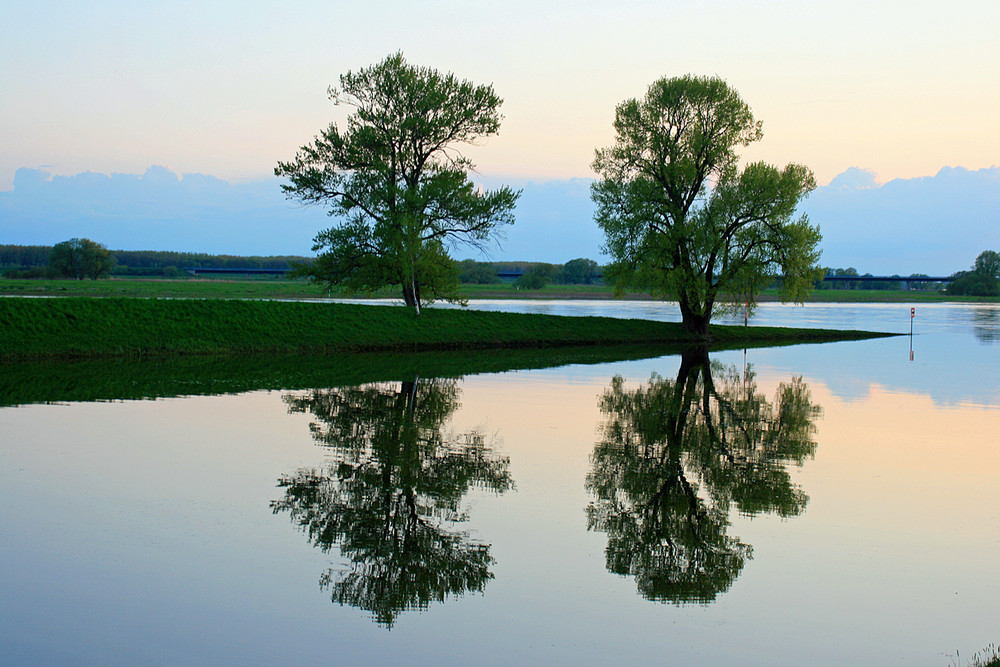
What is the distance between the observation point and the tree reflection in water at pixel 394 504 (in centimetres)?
841

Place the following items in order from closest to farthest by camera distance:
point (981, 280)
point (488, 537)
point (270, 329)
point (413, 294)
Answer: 1. point (488, 537)
2. point (270, 329)
3. point (413, 294)
4. point (981, 280)

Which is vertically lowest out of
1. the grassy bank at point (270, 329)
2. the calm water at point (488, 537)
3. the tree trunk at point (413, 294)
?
the calm water at point (488, 537)

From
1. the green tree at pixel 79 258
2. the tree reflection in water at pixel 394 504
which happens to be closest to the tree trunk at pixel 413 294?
the tree reflection in water at pixel 394 504

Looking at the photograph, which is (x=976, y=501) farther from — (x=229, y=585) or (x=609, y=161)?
(x=609, y=161)

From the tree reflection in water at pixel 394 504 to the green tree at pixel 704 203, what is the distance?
31.8m

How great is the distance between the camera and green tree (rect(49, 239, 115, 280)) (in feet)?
403

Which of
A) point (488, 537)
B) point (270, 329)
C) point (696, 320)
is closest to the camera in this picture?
point (488, 537)

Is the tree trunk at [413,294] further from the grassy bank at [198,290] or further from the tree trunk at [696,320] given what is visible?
the tree trunk at [696,320]

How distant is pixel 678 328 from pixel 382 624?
45.2 metres

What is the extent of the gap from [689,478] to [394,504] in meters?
4.69

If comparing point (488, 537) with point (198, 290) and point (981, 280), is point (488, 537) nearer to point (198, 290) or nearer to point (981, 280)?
point (198, 290)

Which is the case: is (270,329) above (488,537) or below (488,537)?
above

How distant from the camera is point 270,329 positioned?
1468 inches

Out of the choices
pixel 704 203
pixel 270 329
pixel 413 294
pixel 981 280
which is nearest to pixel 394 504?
pixel 270 329
